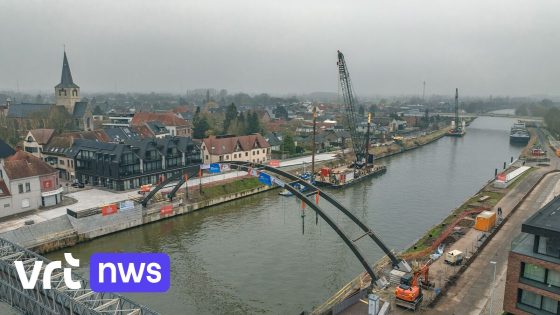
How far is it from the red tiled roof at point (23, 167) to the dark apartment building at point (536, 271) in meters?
38.9

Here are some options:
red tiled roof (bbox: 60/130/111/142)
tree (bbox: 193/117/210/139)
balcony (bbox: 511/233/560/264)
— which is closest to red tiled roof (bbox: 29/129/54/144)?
red tiled roof (bbox: 60/130/111/142)

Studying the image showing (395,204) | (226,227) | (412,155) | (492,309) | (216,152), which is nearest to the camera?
(492,309)

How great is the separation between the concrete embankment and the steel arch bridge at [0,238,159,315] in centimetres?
1072

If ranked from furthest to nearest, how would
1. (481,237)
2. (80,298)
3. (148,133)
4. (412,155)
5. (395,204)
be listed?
1. (412,155)
2. (148,133)
3. (395,204)
4. (481,237)
5. (80,298)

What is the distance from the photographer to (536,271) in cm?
1947

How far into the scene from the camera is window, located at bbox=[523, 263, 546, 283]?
1930cm

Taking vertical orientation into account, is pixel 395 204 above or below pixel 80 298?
below

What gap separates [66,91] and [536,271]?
320ft

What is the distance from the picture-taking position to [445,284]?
966 inches

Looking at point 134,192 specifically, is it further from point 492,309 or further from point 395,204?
point 492,309

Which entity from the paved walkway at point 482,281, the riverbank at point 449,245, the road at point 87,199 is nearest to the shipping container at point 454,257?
the riverbank at point 449,245

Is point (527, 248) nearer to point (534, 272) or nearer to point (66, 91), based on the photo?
point (534, 272)

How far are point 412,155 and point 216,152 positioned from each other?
1973 inches

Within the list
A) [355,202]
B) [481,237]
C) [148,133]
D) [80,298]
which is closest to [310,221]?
[355,202]
